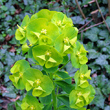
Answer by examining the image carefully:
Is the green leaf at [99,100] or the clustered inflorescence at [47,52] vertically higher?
the clustered inflorescence at [47,52]

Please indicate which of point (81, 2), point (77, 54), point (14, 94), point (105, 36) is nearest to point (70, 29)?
point (77, 54)

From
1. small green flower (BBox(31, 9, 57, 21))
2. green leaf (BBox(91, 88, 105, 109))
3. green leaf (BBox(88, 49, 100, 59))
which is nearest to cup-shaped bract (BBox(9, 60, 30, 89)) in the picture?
small green flower (BBox(31, 9, 57, 21))

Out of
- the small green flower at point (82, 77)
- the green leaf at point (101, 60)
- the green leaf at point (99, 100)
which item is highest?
the small green flower at point (82, 77)

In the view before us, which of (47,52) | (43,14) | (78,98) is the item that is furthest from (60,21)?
(78,98)

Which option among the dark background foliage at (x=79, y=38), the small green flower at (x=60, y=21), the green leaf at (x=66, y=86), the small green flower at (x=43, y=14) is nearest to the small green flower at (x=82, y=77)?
the green leaf at (x=66, y=86)

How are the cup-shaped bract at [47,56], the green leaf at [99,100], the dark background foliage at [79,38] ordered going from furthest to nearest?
1. the dark background foliage at [79,38]
2. the green leaf at [99,100]
3. the cup-shaped bract at [47,56]

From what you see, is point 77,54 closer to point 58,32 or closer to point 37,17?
point 58,32

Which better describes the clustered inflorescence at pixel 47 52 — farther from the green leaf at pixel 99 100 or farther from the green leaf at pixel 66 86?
the green leaf at pixel 99 100

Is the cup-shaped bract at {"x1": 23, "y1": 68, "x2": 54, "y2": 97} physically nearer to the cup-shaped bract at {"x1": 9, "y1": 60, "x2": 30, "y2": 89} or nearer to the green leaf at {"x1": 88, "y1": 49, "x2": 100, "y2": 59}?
the cup-shaped bract at {"x1": 9, "y1": 60, "x2": 30, "y2": 89}

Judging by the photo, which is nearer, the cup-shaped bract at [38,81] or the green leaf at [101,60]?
the cup-shaped bract at [38,81]
